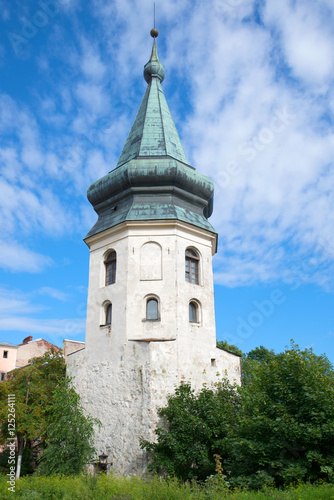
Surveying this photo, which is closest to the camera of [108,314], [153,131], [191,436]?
[191,436]

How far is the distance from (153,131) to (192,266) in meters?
7.21

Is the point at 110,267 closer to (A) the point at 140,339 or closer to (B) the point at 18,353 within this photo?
(A) the point at 140,339

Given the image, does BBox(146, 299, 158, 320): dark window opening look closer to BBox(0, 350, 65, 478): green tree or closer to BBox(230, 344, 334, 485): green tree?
BBox(0, 350, 65, 478): green tree

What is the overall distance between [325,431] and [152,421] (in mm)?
5831

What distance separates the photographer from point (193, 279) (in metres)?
18.9

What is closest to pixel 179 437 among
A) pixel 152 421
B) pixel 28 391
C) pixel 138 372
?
pixel 152 421

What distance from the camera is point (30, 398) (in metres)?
19.2

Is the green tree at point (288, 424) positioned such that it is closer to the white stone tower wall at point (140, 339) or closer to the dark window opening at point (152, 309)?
the white stone tower wall at point (140, 339)

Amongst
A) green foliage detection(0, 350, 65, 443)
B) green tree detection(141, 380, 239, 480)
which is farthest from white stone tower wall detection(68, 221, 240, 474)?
green foliage detection(0, 350, 65, 443)

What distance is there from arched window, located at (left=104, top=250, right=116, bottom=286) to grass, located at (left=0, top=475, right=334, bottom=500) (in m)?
8.51

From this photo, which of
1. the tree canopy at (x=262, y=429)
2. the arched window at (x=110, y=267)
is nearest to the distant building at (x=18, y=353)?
the arched window at (x=110, y=267)

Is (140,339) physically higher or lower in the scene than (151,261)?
lower

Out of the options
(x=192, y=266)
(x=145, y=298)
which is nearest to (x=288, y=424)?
(x=145, y=298)

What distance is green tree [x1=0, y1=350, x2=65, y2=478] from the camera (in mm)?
18312
